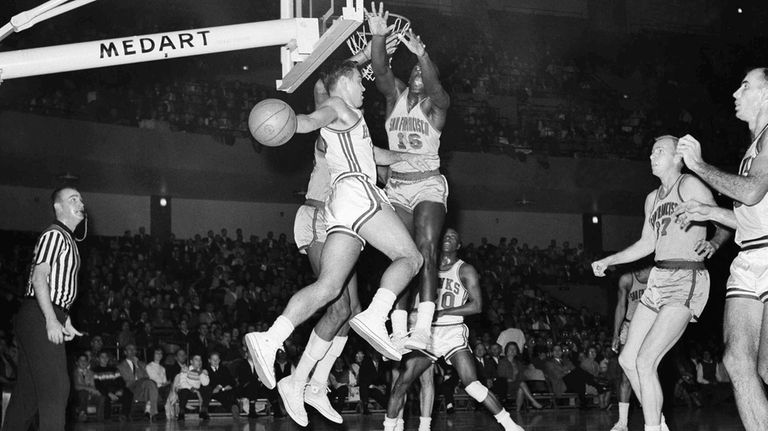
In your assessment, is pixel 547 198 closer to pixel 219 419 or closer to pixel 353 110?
pixel 219 419

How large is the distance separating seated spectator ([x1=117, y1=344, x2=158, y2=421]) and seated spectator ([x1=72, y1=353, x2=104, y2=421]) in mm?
590

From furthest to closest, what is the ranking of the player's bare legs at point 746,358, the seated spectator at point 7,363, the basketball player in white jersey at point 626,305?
1. the seated spectator at point 7,363
2. the basketball player in white jersey at point 626,305
3. the player's bare legs at point 746,358

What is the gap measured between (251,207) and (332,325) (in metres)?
19.9

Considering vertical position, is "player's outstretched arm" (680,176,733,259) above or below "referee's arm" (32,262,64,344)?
above

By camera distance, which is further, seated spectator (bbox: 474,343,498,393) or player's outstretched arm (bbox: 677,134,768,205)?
seated spectator (bbox: 474,343,498,393)

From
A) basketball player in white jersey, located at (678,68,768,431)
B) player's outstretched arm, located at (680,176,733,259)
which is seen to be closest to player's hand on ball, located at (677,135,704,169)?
basketball player in white jersey, located at (678,68,768,431)

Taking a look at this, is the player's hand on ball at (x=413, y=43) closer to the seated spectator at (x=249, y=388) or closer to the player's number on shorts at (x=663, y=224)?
the player's number on shorts at (x=663, y=224)

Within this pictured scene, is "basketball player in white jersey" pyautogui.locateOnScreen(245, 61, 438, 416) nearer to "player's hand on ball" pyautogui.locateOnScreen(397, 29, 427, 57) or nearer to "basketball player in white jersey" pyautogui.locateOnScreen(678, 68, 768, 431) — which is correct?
"player's hand on ball" pyautogui.locateOnScreen(397, 29, 427, 57)

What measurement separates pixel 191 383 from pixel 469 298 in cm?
700

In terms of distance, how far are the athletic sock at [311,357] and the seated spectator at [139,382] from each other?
27.1 feet

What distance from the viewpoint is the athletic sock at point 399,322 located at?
7339mm

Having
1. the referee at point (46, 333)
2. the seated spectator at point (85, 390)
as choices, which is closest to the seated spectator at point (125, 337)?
the seated spectator at point (85, 390)

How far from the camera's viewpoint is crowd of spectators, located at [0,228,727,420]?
1521 cm

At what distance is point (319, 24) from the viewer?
7676 mm
